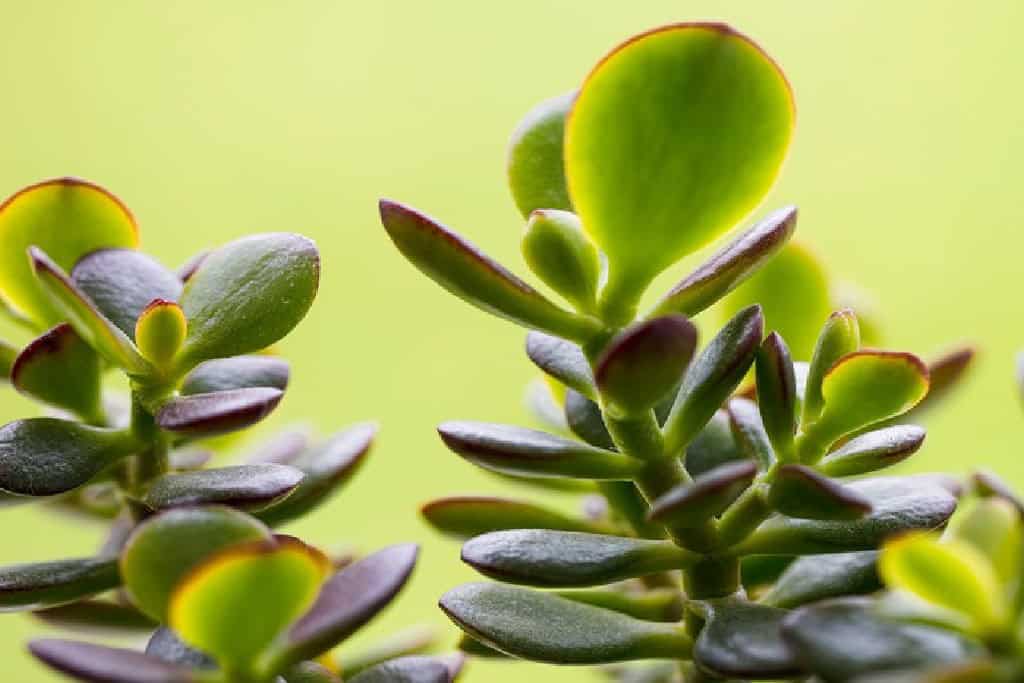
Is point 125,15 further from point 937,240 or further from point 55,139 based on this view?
point 937,240

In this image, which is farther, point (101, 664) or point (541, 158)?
point (541, 158)

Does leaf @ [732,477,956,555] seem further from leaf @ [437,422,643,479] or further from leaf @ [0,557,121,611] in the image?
leaf @ [0,557,121,611]

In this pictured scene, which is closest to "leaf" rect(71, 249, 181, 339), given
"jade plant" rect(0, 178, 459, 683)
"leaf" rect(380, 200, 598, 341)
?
"jade plant" rect(0, 178, 459, 683)

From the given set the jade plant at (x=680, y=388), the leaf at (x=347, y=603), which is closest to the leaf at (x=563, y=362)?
the jade plant at (x=680, y=388)

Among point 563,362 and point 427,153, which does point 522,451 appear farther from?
point 427,153

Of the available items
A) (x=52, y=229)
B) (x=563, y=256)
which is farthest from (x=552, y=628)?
(x=52, y=229)

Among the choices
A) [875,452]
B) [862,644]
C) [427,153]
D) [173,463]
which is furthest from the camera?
[427,153]
